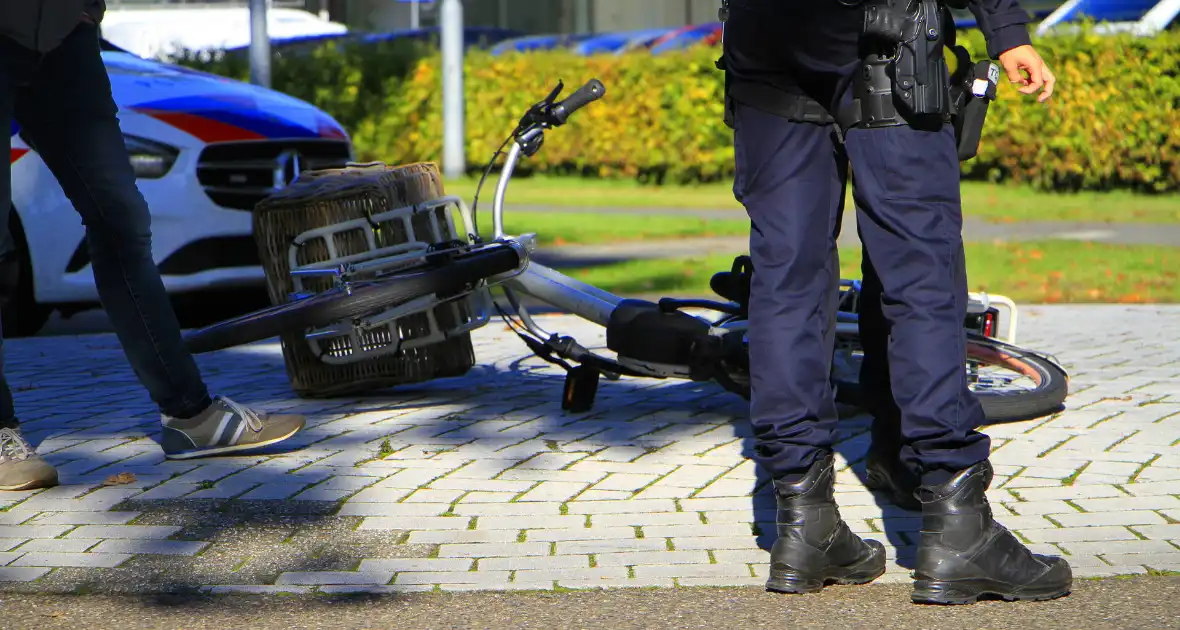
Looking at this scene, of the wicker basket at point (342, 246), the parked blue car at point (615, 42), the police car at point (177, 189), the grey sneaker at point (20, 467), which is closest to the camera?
the grey sneaker at point (20, 467)

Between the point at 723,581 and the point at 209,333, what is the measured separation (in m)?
2.03

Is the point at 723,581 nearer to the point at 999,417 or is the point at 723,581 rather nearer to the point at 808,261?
the point at 808,261

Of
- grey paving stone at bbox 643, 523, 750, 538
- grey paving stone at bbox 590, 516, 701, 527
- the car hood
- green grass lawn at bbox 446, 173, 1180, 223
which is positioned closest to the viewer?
grey paving stone at bbox 643, 523, 750, 538

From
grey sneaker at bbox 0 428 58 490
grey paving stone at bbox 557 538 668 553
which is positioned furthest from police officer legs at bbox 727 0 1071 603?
grey sneaker at bbox 0 428 58 490

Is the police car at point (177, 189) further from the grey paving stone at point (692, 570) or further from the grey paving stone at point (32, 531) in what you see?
the grey paving stone at point (692, 570)

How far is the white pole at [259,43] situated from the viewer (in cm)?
1164

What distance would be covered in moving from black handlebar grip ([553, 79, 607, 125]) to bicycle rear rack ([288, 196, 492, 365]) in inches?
18.2

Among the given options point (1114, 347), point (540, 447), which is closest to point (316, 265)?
point (540, 447)

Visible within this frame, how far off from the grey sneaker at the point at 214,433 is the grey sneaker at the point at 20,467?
1.12 ft

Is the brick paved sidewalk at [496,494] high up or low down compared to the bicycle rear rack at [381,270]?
down

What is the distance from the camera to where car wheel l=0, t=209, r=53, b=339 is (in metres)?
6.70

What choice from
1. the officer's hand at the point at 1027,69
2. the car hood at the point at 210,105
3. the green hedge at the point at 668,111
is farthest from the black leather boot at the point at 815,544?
the green hedge at the point at 668,111

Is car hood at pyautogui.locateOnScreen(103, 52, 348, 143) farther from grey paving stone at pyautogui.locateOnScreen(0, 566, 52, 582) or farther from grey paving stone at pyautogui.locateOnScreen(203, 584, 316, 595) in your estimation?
grey paving stone at pyautogui.locateOnScreen(203, 584, 316, 595)

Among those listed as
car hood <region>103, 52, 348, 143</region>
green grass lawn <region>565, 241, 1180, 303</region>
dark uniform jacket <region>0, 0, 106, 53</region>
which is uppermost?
dark uniform jacket <region>0, 0, 106, 53</region>
